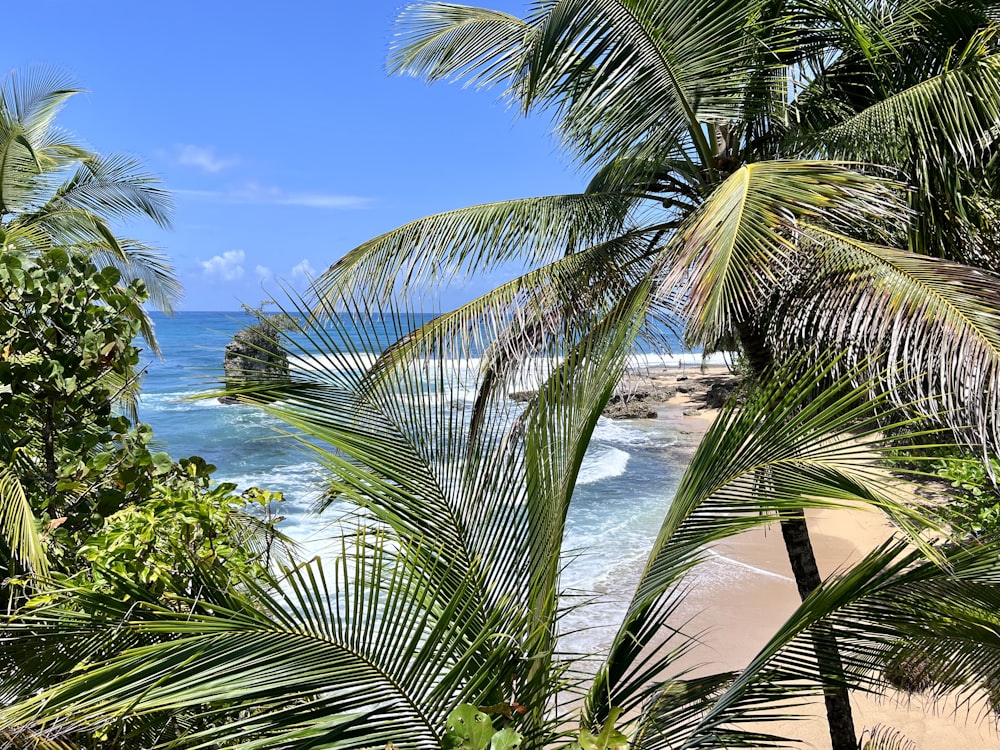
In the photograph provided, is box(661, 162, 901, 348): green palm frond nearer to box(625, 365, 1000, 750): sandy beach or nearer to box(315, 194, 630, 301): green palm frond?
box(625, 365, 1000, 750): sandy beach

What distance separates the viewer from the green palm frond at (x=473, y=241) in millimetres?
5148

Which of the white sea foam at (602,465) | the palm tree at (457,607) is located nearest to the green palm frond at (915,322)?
the palm tree at (457,607)

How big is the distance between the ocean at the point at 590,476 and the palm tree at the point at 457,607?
705mm

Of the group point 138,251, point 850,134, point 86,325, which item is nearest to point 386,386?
point 86,325

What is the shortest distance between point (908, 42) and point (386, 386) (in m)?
4.24

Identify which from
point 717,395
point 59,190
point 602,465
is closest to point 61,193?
point 59,190

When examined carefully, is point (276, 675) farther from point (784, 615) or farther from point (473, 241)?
point (784, 615)

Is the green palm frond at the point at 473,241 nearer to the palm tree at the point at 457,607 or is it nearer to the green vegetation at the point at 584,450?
the green vegetation at the point at 584,450

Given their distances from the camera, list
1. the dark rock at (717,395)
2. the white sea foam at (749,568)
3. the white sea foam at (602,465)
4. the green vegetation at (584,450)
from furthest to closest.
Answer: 1. the dark rock at (717,395)
2. the white sea foam at (602,465)
3. the white sea foam at (749,568)
4. the green vegetation at (584,450)

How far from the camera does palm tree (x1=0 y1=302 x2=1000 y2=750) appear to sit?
71.9 inches

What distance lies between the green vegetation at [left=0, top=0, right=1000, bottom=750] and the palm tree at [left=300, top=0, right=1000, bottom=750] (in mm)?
22

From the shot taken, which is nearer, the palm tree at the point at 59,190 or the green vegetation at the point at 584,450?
the green vegetation at the point at 584,450

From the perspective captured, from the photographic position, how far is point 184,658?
5.72ft

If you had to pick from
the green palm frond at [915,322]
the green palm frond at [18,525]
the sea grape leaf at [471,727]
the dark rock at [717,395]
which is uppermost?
the green palm frond at [915,322]
